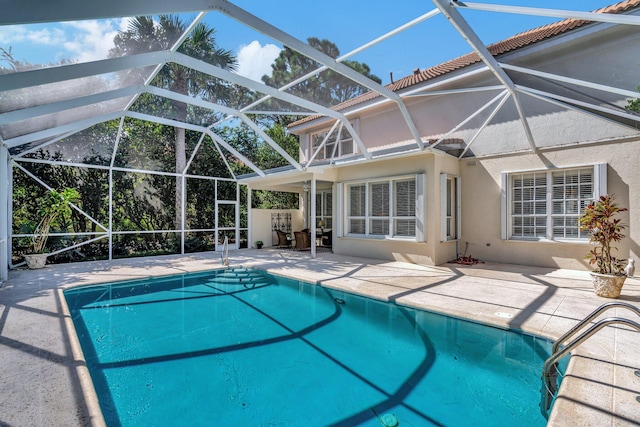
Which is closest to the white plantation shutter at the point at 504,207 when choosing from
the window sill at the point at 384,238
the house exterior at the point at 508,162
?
the house exterior at the point at 508,162

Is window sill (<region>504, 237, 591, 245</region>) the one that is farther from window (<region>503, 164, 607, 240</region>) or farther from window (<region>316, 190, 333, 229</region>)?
window (<region>316, 190, 333, 229</region>)

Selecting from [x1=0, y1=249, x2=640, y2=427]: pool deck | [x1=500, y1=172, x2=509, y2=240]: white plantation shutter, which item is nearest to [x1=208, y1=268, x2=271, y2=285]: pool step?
[x1=0, y1=249, x2=640, y2=427]: pool deck

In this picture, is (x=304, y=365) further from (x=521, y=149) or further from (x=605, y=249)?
(x=521, y=149)

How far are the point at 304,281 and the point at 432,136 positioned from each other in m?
7.15

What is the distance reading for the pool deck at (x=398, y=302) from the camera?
2.85 m

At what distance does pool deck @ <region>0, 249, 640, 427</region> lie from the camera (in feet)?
9.35

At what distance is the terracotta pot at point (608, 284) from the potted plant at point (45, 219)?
14236 millimetres

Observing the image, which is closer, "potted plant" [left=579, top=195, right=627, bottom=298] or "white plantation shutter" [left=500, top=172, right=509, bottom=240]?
Answer: "potted plant" [left=579, top=195, right=627, bottom=298]

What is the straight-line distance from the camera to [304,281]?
8.12m

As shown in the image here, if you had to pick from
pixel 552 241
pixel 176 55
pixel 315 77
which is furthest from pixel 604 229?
pixel 176 55

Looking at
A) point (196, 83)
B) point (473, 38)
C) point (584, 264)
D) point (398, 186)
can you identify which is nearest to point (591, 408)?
point (473, 38)

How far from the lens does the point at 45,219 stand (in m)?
10.3

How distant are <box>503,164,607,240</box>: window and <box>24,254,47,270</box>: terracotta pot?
14490 millimetres

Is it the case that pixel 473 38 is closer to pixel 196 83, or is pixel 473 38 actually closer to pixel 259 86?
pixel 259 86
